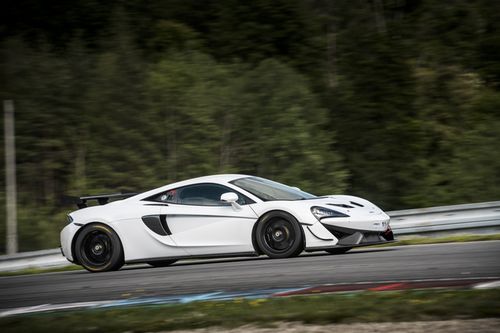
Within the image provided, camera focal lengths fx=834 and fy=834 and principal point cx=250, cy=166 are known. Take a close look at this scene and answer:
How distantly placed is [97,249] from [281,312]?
5.56 metres

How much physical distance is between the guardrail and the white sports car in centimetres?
302

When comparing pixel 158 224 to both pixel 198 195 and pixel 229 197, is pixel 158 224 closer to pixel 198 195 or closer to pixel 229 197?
pixel 198 195

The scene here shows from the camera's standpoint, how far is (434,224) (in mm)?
14344

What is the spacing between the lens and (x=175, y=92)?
3372cm

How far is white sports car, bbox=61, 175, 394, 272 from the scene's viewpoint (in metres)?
10.1

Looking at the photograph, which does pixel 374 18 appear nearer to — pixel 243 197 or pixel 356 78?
pixel 356 78

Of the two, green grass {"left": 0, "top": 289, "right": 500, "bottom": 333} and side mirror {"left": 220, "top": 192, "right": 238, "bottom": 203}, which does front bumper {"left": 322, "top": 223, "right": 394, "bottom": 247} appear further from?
green grass {"left": 0, "top": 289, "right": 500, "bottom": 333}

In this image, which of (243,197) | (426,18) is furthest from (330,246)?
(426,18)

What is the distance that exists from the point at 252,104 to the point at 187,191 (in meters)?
23.6

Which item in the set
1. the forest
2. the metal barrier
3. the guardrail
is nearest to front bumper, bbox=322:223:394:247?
the metal barrier

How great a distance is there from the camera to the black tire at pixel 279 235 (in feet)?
33.3

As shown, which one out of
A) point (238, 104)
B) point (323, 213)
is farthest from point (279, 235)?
point (238, 104)

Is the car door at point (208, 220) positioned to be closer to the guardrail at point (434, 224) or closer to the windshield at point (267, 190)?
the windshield at point (267, 190)

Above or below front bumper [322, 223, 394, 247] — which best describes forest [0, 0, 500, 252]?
above
